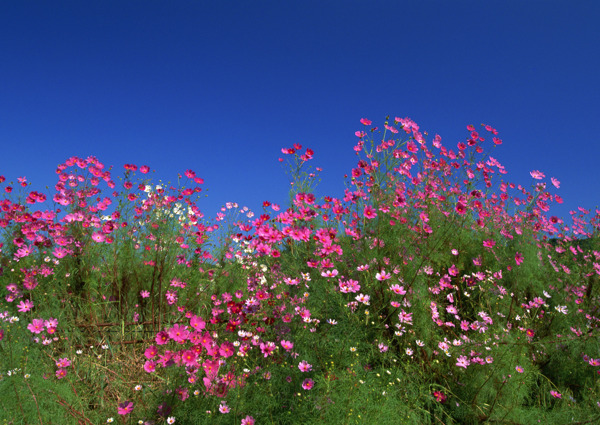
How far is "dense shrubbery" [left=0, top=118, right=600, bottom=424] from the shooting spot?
2.12 meters

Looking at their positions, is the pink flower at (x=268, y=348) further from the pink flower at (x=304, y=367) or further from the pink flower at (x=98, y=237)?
the pink flower at (x=98, y=237)

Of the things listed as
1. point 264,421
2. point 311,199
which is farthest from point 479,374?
point 311,199

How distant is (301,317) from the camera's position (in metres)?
2.58

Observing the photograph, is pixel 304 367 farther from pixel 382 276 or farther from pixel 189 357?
pixel 382 276

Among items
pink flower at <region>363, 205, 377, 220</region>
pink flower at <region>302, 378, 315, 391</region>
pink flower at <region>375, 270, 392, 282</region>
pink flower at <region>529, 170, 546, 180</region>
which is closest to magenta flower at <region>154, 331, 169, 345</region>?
pink flower at <region>302, 378, 315, 391</region>

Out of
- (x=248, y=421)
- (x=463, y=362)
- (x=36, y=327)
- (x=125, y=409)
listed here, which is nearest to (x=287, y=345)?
(x=248, y=421)

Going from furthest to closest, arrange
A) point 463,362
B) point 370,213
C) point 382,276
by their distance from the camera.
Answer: point 370,213, point 382,276, point 463,362

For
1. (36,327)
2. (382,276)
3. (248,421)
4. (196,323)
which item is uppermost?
(382,276)

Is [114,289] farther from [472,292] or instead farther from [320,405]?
[472,292]

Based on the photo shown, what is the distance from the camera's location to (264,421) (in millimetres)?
2000

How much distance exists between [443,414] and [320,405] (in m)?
1.00

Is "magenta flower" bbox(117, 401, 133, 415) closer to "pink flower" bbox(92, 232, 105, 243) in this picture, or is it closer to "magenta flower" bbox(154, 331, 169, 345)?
"magenta flower" bbox(154, 331, 169, 345)

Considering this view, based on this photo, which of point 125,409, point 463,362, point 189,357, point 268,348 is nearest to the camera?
point 189,357

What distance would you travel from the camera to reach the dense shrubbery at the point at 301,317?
6.94 feet
